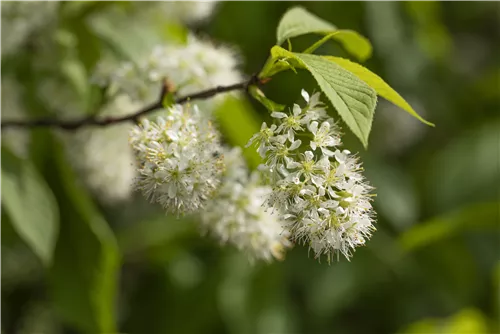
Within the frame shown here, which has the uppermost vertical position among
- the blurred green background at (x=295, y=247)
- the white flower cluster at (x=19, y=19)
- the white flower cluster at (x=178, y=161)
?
the white flower cluster at (x=178, y=161)

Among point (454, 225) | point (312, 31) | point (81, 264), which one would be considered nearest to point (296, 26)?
point (312, 31)

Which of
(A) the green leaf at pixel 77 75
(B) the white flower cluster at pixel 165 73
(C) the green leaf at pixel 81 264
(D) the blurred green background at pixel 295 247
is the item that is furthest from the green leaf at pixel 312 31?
(C) the green leaf at pixel 81 264

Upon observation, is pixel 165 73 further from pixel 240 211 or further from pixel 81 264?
pixel 81 264

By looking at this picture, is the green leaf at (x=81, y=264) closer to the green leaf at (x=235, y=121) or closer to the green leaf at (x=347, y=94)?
the green leaf at (x=235, y=121)

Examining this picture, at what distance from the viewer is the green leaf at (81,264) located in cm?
150

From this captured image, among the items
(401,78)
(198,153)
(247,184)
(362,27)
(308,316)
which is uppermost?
(198,153)

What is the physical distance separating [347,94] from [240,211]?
0.37 meters

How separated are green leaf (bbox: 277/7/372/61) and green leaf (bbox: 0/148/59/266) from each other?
2.02ft

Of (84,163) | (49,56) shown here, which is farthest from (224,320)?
(49,56)

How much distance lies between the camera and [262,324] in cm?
183

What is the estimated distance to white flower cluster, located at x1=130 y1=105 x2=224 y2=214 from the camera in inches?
33.7

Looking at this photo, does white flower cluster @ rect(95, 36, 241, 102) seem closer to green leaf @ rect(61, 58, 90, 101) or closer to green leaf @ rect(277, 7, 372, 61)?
green leaf @ rect(61, 58, 90, 101)

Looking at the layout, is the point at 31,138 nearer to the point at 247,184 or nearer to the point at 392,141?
the point at 247,184

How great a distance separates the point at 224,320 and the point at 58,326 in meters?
0.62
